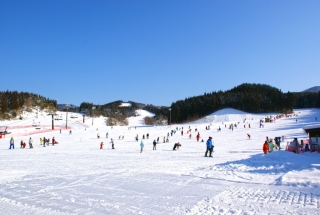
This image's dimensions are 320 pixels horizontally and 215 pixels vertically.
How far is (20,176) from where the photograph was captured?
396 inches

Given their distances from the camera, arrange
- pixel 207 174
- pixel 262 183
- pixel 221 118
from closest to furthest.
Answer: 1. pixel 262 183
2. pixel 207 174
3. pixel 221 118

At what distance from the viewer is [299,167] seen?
9516 millimetres

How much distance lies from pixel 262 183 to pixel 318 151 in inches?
437

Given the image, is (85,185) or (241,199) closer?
(241,199)

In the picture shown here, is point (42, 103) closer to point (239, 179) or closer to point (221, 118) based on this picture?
point (221, 118)

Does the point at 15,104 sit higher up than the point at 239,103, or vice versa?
the point at 15,104

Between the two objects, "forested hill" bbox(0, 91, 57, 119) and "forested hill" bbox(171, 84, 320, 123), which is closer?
"forested hill" bbox(0, 91, 57, 119)

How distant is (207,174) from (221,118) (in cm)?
7796

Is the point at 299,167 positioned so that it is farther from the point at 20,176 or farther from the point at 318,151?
the point at 20,176

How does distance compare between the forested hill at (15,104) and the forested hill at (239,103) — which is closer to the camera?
the forested hill at (15,104)

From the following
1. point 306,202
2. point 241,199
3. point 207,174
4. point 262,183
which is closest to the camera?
point 306,202

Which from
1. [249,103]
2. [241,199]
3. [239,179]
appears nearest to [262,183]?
[239,179]

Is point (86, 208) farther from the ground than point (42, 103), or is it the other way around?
point (42, 103)

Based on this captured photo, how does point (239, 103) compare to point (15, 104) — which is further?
point (239, 103)
